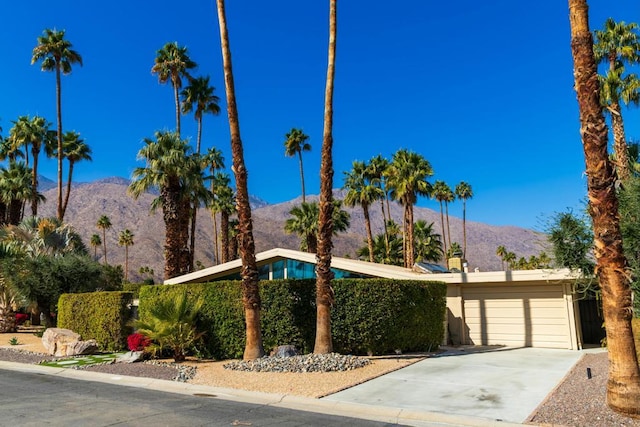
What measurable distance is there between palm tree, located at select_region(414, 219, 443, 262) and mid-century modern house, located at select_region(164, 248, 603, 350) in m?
32.6

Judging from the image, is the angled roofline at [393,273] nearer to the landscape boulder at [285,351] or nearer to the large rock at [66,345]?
the large rock at [66,345]

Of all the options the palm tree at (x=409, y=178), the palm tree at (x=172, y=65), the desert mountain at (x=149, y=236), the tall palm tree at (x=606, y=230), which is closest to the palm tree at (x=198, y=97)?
the palm tree at (x=172, y=65)

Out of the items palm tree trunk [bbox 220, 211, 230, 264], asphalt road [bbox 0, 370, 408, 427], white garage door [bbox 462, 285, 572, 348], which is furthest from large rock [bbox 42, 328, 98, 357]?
palm tree trunk [bbox 220, 211, 230, 264]

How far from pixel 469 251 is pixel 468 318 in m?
176

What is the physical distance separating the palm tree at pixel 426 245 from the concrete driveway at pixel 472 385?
37.7 m

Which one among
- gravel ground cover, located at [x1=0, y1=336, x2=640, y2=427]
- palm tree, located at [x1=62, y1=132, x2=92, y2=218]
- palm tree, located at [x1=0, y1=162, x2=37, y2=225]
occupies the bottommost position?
gravel ground cover, located at [x1=0, y1=336, x2=640, y2=427]

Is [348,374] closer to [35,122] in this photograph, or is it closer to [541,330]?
[541,330]

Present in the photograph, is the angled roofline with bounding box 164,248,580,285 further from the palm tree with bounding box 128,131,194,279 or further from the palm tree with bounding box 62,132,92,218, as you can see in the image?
the palm tree with bounding box 62,132,92,218

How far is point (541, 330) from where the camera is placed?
18.5 m

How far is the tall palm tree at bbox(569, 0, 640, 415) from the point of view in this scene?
7891 millimetres

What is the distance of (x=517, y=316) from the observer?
19.0 meters

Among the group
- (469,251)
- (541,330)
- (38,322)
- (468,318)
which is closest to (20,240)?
(38,322)

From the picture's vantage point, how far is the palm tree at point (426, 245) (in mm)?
53688

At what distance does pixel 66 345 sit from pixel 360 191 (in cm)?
3202
